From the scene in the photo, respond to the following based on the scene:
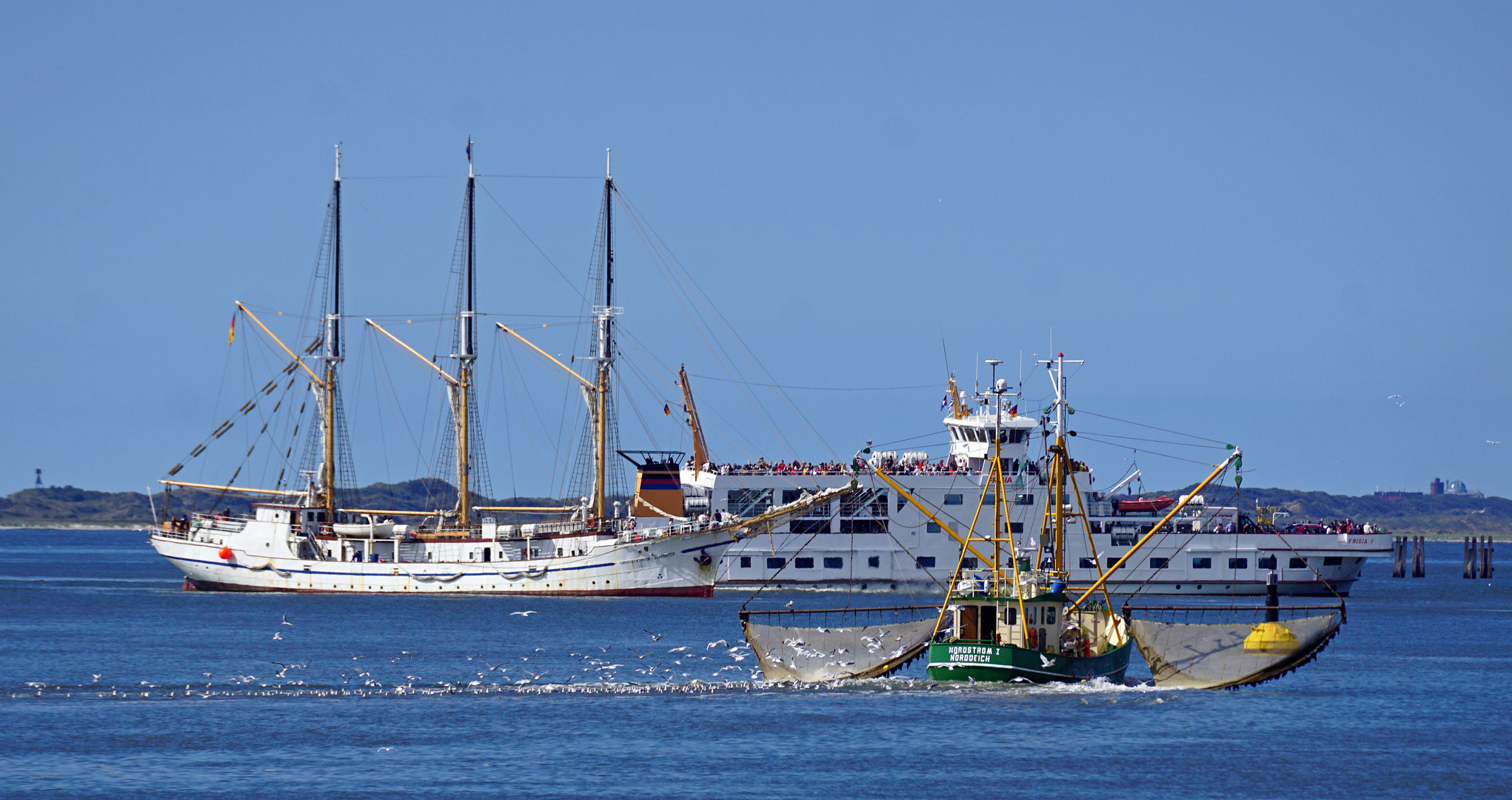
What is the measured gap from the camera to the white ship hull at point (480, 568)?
88.2m

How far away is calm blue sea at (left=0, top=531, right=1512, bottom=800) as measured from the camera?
3656 cm

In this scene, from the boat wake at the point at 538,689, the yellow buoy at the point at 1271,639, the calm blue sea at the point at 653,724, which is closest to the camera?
the calm blue sea at the point at 653,724

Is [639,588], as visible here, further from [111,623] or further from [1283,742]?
[1283,742]

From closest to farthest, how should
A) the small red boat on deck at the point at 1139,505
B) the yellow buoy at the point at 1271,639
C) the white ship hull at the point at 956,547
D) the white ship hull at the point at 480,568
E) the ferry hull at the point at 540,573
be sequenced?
1. the yellow buoy at the point at 1271,639
2. the ferry hull at the point at 540,573
3. the white ship hull at the point at 480,568
4. the white ship hull at the point at 956,547
5. the small red boat on deck at the point at 1139,505

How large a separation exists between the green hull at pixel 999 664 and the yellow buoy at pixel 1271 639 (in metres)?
5.85

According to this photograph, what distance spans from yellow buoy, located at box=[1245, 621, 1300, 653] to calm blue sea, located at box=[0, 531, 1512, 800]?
146 cm

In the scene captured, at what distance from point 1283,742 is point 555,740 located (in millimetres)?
18281

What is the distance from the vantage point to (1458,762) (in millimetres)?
40281

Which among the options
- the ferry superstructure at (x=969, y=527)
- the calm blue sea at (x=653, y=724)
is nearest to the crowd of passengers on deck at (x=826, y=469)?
the ferry superstructure at (x=969, y=527)

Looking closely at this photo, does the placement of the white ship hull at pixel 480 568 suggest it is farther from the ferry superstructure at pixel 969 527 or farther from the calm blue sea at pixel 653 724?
the calm blue sea at pixel 653 724

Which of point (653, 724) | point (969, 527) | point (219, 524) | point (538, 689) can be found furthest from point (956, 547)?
point (653, 724)

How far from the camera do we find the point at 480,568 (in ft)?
294

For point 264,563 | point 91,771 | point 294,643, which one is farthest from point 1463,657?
point 264,563

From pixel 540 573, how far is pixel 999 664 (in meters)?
46.3
